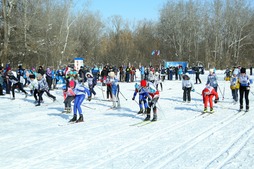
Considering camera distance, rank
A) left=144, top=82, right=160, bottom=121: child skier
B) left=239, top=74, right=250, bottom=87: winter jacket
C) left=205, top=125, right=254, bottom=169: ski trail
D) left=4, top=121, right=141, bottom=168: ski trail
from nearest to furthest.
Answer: left=205, top=125, right=254, bottom=169: ski trail
left=4, top=121, right=141, bottom=168: ski trail
left=144, top=82, right=160, bottom=121: child skier
left=239, top=74, right=250, bottom=87: winter jacket

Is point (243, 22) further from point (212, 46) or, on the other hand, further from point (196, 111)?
point (196, 111)

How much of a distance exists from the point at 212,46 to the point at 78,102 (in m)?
53.0

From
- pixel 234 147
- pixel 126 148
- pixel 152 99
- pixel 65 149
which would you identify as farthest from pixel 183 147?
pixel 152 99

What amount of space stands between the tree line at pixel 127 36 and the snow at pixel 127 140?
20125 millimetres

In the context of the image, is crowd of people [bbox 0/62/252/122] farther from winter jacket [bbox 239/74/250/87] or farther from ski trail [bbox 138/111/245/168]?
ski trail [bbox 138/111/245/168]

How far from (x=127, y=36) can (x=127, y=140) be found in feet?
214

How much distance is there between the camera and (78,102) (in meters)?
11.3

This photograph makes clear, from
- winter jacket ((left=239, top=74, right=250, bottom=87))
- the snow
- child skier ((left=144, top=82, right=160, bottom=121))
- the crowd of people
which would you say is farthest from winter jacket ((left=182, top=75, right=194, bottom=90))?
child skier ((left=144, top=82, right=160, bottom=121))

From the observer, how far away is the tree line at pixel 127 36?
37656 mm

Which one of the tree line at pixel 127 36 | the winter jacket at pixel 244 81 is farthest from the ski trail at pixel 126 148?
the tree line at pixel 127 36

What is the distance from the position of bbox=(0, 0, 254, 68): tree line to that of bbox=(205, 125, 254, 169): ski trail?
24717mm

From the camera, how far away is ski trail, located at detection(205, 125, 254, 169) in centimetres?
649

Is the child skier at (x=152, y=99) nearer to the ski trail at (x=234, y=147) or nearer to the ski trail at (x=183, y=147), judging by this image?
the ski trail at (x=183, y=147)

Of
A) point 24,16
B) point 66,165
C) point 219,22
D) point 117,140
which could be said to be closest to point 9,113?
point 117,140
